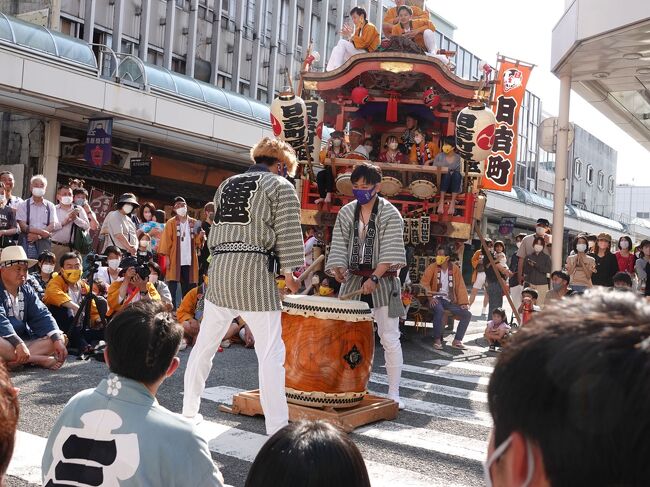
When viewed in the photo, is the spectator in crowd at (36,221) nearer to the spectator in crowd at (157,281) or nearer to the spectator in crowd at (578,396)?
the spectator in crowd at (157,281)

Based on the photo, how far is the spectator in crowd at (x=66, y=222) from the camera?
9.45 metres

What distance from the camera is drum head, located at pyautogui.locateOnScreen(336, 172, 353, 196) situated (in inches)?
365

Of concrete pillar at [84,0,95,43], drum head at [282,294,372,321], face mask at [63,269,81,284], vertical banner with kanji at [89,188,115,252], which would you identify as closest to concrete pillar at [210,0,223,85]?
concrete pillar at [84,0,95,43]

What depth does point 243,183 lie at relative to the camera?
4438mm

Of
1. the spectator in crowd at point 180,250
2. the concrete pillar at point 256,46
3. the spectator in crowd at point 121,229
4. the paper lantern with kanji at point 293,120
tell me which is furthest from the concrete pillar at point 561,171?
the concrete pillar at point 256,46

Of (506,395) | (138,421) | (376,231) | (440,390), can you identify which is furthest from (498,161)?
(506,395)

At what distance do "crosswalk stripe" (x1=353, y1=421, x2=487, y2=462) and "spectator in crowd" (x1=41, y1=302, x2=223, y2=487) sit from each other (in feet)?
8.17

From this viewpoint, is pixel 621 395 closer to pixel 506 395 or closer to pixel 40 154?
pixel 506 395

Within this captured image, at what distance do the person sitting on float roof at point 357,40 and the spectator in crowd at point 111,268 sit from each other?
416 cm

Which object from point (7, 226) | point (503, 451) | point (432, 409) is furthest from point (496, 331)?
point (503, 451)

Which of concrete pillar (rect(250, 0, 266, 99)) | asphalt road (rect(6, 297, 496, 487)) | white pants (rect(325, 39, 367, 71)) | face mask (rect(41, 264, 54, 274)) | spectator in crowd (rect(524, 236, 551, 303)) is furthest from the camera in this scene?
concrete pillar (rect(250, 0, 266, 99))

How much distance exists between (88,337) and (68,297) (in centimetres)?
50

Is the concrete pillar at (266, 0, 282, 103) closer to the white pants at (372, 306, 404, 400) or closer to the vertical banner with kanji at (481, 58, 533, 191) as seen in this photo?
the vertical banner with kanji at (481, 58, 533, 191)

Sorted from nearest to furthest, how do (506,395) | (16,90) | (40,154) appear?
(506,395), (16,90), (40,154)
